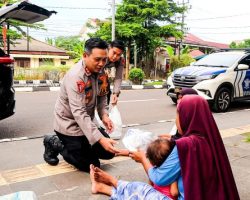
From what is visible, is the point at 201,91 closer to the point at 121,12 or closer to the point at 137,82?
the point at 137,82

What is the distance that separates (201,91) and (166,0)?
16534 mm

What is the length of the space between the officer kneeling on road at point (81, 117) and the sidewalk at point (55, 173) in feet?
0.62

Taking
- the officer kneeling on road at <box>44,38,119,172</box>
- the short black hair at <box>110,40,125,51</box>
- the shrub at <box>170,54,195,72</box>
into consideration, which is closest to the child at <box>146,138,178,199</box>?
the officer kneeling on road at <box>44,38,119,172</box>

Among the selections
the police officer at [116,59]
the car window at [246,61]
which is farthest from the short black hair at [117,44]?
the car window at [246,61]

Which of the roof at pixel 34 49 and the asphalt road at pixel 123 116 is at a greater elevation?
the roof at pixel 34 49

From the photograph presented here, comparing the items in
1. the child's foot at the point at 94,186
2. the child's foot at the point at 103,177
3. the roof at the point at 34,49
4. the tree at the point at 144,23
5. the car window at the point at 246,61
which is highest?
the tree at the point at 144,23

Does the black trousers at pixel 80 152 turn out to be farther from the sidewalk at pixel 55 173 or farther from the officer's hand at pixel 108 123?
the officer's hand at pixel 108 123

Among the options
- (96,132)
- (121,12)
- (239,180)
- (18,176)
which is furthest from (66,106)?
(121,12)

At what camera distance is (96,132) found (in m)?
3.22

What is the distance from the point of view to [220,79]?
845 centimetres

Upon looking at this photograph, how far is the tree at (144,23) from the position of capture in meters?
23.0

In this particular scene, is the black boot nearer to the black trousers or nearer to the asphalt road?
the black trousers

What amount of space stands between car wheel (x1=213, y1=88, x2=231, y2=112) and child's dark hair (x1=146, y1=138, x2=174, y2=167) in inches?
252

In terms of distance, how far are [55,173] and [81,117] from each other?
0.86 meters
